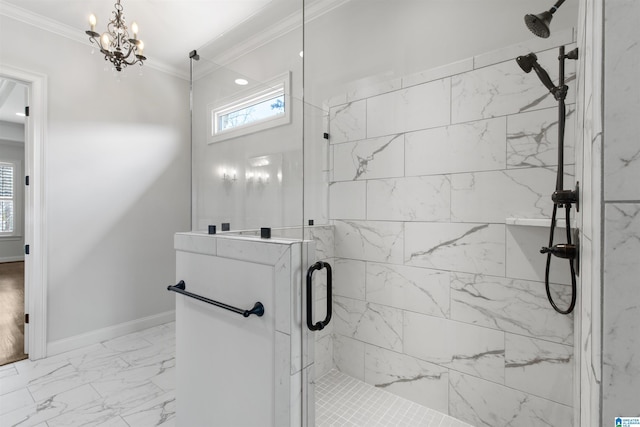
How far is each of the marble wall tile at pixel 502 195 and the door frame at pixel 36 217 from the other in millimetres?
3313

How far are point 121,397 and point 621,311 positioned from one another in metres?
2.64

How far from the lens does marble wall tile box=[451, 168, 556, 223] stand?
153 centimetres

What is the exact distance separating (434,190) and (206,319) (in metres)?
1.51

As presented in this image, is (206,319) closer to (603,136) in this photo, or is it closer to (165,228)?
(603,136)

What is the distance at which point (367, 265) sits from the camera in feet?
7.09

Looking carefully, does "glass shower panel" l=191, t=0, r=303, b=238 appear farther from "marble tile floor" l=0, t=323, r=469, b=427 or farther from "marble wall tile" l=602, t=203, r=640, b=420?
"marble tile floor" l=0, t=323, r=469, b=427

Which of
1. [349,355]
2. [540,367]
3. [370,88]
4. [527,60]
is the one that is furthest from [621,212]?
[349,355]

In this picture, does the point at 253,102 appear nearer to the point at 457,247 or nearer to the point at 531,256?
the point at 457,247

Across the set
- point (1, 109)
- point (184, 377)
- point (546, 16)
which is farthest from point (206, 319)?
point (1, 109)

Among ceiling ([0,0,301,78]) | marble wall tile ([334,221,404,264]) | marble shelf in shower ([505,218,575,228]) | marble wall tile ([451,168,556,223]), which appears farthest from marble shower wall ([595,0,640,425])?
ceiling ([0,0,301,78])

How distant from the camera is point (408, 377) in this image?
196 cm

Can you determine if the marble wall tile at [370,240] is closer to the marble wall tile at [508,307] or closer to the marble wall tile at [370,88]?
the marble wall tile at [508,307]

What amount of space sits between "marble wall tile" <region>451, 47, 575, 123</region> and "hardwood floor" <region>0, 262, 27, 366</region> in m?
3.96

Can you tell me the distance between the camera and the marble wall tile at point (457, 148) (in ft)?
5.45
